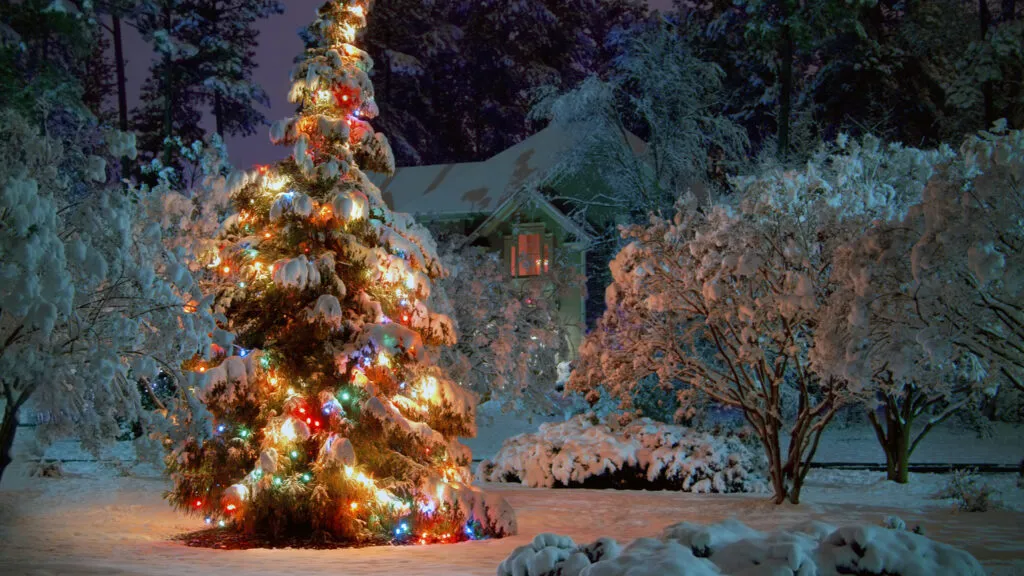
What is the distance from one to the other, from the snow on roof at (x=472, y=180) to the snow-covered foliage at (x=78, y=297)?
2414 cm

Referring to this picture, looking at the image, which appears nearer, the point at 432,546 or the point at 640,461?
the point at 432,546

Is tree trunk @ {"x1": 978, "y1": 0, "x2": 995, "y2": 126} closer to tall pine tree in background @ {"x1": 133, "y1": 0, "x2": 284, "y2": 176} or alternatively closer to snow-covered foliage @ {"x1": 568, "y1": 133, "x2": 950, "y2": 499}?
snow-covered foliage @ {"x1": 568, "y1": 133, "x2": 950, "y2": 499}

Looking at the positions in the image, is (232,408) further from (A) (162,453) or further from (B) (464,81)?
(B) (464,81)

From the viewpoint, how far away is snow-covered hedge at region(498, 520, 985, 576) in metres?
6.66

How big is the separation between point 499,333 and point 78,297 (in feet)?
54.0

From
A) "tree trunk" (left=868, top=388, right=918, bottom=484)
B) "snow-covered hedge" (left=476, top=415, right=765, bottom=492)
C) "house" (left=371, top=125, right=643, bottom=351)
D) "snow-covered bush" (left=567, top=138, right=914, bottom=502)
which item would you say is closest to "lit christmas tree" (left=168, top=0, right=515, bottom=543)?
"snow-covered bush" (left=567, top=138, right=914, bottom=502)

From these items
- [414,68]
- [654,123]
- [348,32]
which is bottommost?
[348,32]

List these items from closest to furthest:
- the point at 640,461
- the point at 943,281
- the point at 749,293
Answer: the point at 943,281, the point at 749,293, the point at 640,461

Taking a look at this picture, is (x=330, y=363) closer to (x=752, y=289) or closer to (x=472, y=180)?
(x=752, y=289)

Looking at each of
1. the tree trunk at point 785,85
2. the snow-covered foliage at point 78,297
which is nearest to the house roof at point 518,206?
the tree trunk at point 785,85

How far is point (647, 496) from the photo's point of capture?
→ 18016 mm

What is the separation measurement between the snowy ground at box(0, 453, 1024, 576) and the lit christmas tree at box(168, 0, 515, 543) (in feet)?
2.27

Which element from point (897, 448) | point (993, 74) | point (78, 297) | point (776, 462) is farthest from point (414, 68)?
point (78, 297)

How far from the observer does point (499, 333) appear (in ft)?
84.1
